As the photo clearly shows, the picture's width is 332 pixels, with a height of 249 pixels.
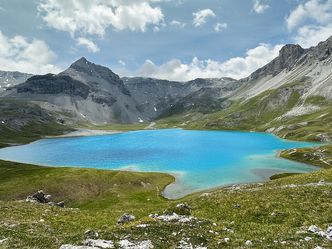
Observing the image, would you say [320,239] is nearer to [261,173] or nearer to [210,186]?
[210,186]

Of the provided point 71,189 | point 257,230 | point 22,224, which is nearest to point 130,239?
point 257,230

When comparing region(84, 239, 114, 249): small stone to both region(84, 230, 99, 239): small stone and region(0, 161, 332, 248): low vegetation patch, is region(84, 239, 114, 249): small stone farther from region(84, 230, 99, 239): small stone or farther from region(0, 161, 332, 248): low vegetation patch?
region(84, 230, 99, 239): small stone

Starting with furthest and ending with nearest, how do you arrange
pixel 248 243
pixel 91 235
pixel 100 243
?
pixel 91 235 < pixel 248 243 < pixel 100 243

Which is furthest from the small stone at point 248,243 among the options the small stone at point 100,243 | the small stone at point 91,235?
the small stone at point 91,235

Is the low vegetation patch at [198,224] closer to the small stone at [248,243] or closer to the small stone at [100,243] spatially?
the small stone at [248,243]

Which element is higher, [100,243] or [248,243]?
[100,243]

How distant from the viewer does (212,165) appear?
13625cm

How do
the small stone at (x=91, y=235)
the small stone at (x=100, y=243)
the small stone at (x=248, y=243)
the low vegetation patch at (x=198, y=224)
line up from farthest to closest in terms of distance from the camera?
the small stone at (x=91, y=235), the low vegetation patch at (x=198, y=224), the small stone at (x=248, y=243), the small stone at (x=100, y=243)

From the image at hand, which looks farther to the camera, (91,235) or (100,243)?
(91,235)

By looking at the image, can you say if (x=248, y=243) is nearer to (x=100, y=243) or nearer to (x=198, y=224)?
(x=198, y=224)

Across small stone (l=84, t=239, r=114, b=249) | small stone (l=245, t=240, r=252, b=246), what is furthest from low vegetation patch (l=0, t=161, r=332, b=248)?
small stone (l=84, t=239, r=114, b=249)

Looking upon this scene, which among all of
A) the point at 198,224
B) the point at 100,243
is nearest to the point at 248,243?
the point at 198,224

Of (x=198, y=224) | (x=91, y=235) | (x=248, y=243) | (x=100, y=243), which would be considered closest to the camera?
(x=100, y=243)

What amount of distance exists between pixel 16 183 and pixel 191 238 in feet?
279
